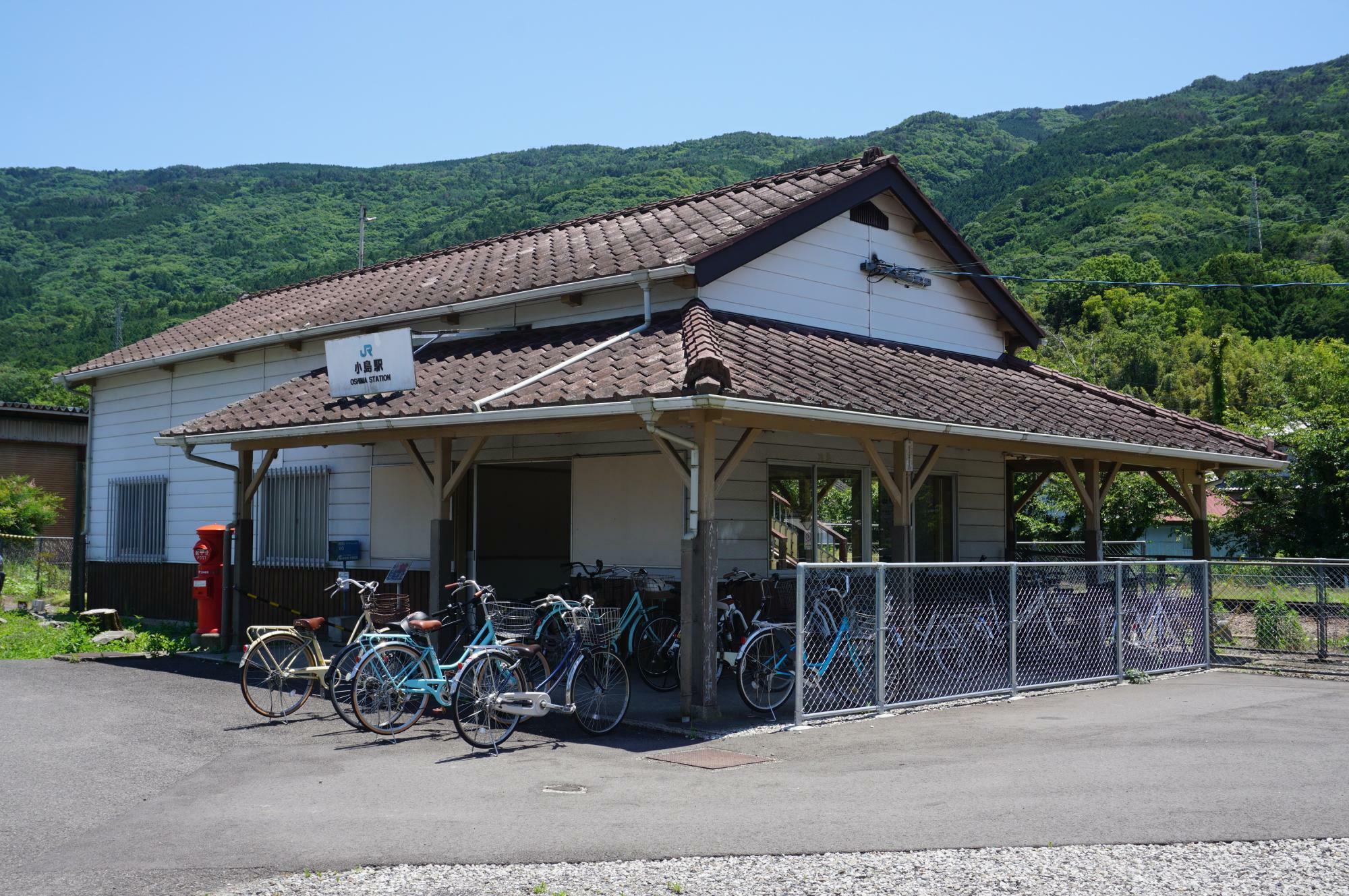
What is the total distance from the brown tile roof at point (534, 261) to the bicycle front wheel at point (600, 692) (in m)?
4.55

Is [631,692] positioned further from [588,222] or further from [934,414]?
[588,222]

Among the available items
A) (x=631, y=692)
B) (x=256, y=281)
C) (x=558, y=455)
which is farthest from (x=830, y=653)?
(x=256, y=281)

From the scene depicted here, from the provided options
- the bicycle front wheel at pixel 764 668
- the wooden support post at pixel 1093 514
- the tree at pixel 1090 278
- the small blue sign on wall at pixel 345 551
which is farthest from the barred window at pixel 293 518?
the tree at pixel 1090 278

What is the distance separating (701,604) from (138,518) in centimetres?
1327

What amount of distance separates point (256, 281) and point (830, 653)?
60248 mm

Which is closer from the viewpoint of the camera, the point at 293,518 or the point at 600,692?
the point at 600,692

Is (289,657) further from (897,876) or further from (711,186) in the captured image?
(711,186)

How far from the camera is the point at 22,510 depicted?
27.1 metres

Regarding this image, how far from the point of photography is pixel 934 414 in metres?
11.7

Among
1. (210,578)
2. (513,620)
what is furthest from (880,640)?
(210,578)

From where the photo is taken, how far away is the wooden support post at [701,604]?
9.84m

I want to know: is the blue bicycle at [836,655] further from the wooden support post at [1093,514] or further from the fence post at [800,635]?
the wooden support post at [1093,514]

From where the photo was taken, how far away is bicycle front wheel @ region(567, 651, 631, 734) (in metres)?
9.52

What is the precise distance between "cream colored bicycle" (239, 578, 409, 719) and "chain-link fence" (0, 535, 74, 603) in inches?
559
